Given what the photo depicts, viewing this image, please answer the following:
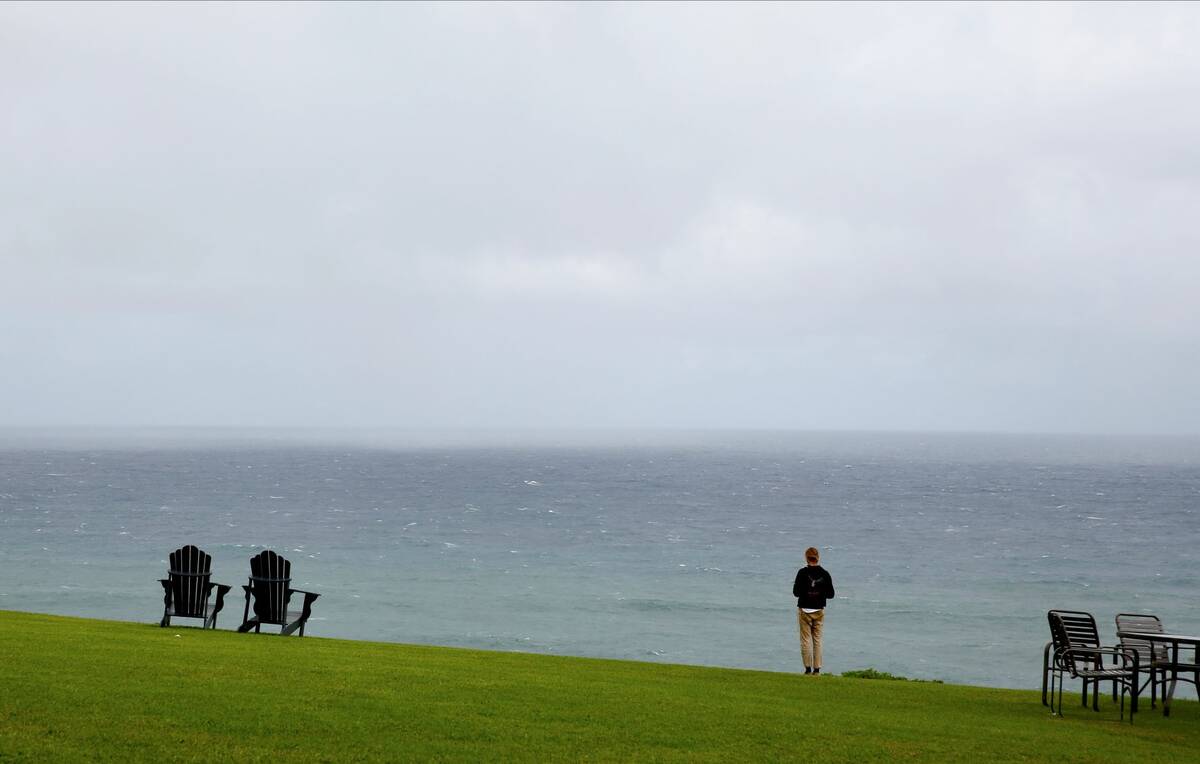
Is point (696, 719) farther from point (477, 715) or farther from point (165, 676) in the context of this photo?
point (165, 676)

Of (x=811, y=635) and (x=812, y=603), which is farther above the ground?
(x=812, y=603)

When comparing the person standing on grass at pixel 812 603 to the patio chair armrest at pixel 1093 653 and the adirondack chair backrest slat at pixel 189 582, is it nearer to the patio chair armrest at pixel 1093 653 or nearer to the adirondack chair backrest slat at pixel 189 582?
the patio chair armrest at pixel 1093 653

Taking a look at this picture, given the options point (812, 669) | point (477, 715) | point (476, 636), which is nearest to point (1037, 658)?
point (476, 636)

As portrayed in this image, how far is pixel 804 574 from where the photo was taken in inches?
531

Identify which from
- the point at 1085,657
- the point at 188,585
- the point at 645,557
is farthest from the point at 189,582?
the point at 645,557

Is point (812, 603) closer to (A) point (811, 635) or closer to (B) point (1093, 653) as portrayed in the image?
(A) point (811, 635)

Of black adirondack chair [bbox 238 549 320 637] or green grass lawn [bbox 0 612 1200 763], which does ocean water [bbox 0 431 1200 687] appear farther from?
green grass lawn [bbox 0 612 1200 763]

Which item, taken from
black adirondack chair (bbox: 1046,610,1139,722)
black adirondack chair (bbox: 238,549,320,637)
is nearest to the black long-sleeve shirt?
black adirondack chair (bbox: 1046,610,1139,722)

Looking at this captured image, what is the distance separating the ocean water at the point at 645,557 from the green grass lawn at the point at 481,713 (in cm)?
1782

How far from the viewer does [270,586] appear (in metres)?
15.7

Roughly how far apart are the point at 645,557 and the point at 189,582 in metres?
38.7

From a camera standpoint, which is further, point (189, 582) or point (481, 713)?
point (189, 582)

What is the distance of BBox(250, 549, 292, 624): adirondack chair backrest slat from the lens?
615 inches

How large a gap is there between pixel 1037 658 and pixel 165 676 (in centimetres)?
2832
